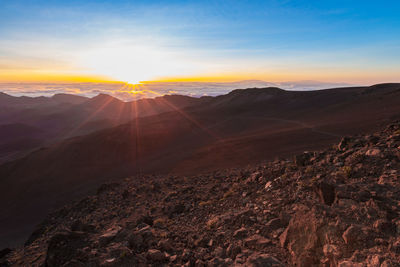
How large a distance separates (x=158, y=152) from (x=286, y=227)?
26.4 meters

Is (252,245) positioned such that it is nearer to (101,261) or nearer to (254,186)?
(101,261)

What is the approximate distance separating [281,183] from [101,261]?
525 cm

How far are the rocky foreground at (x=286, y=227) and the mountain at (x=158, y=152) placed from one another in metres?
10.3

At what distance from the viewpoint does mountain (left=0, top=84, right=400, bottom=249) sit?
2017 centimetres

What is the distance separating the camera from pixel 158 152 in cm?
3011

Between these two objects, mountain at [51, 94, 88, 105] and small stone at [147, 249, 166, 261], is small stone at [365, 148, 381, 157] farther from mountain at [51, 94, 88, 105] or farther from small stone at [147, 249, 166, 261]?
mountain at [51, 94, 88, 105]

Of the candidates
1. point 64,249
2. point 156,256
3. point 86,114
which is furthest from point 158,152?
point 86,114

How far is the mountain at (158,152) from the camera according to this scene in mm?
20172

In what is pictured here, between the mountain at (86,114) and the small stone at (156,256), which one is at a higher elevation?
the small stone at (156,256)

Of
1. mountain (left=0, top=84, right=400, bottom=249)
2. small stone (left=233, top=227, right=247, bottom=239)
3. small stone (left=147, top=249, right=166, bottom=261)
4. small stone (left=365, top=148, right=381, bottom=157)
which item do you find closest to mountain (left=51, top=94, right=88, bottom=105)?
mountain (left=0, top=84, right=400, bottom=249)

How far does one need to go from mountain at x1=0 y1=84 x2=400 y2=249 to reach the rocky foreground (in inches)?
404

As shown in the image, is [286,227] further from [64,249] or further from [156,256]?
[64,249]

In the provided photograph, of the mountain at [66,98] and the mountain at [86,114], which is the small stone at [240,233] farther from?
the mountain at [66,98]

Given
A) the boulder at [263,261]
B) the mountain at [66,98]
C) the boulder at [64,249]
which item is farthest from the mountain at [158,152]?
the mountain at [66,98]
